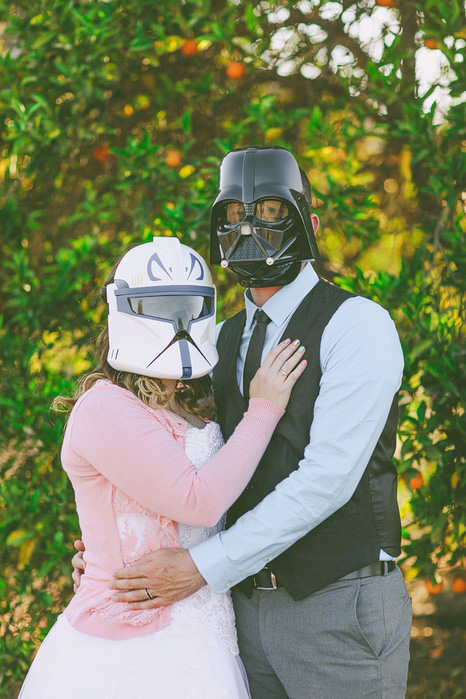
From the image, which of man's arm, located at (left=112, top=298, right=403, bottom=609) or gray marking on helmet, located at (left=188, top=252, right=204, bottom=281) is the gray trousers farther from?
gray marking on helmet, located at (left=188, top=252, right=204, bottom=281)

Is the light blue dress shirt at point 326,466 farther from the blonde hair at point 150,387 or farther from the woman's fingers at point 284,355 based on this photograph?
the blonde hair at point 150,387

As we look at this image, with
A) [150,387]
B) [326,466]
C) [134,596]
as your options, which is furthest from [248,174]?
[134,596]

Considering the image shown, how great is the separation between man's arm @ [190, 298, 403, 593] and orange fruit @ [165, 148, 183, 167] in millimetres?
1855

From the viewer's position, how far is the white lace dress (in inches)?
82.6

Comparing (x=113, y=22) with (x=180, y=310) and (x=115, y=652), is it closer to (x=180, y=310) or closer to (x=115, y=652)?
(x=180, y=310)

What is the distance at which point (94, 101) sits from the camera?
12.4 ft

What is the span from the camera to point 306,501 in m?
2.18

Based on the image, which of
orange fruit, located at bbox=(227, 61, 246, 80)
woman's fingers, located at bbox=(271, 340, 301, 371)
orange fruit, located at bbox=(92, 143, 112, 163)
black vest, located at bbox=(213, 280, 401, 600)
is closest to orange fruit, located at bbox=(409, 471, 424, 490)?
black vest, located at bbox=(213, 280, 401, 600)

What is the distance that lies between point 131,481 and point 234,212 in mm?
962

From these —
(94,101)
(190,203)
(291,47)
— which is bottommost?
(190,203)

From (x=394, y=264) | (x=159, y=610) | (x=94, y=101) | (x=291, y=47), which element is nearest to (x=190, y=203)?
(x=94, y=101)

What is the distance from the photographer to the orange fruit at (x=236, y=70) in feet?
12.2

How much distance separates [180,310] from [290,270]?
1.38 feet

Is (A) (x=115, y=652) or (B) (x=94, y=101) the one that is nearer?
(A) (x=115, y=652)
